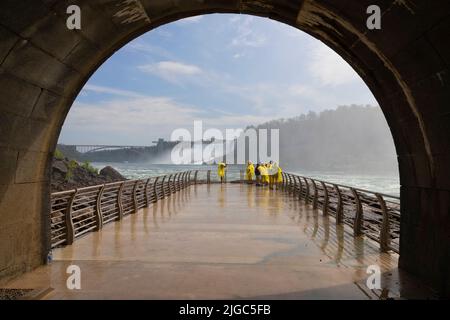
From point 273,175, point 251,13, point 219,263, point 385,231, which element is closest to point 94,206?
point 219,263

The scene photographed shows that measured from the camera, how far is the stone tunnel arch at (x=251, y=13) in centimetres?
435

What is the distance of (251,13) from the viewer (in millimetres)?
6457

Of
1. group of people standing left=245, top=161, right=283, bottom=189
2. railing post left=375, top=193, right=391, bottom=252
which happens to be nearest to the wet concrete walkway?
railing post left=375, top=193, right=391, bottom=252

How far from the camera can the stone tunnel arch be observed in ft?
14.3

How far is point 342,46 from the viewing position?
616cm

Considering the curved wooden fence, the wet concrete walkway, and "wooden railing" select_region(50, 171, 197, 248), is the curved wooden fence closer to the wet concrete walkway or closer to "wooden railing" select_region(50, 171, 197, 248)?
"wooden railing" select_region(50, 171, 197, 248)

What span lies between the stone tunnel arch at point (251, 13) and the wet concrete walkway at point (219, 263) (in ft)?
2.32

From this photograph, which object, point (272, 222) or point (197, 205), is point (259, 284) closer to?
point (272, 222)

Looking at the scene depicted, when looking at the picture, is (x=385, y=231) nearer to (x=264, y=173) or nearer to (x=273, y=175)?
(x=273, y=175)

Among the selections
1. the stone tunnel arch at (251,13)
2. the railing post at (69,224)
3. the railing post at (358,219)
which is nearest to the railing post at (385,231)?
the stone tunnel arch at (251,13)

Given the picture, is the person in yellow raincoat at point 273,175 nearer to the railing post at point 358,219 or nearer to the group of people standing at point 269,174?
the group of people standing at point 269,174

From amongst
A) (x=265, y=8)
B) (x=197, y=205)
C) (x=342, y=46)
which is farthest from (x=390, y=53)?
(x=197, y=205)

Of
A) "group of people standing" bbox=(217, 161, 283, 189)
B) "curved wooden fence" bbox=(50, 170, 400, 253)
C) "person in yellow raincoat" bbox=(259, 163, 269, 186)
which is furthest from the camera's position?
"person in yellow raincoat" bbox=(259, 163, 269, 186)

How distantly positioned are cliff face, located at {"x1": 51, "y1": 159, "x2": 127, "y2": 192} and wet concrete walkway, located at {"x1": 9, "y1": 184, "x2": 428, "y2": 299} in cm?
2397
